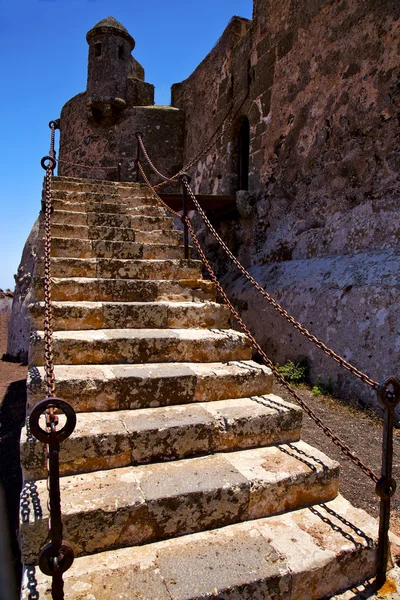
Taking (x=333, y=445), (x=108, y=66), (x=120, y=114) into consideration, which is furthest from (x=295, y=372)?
(x=108, y=66)

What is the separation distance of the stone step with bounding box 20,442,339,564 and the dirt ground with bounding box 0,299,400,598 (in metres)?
0.59

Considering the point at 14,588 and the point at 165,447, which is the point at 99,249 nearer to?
the point at 165,447

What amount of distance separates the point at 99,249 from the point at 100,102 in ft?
28.2

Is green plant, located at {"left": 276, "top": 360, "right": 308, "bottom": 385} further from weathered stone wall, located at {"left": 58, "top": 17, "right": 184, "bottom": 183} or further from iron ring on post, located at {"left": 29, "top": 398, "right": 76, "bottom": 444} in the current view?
weathered stone wall, located at {"left": 58, "top": 17, "right": 184, "bottom": 183}

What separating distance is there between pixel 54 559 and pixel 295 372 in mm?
4171

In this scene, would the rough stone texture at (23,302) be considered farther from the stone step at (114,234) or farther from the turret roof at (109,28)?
the turret roof at (109,28)

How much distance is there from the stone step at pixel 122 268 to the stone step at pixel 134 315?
1.83 feet

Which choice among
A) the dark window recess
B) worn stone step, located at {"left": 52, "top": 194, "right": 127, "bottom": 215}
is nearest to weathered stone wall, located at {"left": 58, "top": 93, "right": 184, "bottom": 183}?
the dark window recess

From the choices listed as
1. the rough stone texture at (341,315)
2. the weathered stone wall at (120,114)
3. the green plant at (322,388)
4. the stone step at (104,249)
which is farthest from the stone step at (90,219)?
the weathered stone wall at (120,114)

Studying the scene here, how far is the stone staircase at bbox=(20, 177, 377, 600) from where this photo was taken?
2051 millimetres

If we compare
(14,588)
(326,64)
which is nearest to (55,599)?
(14,588)

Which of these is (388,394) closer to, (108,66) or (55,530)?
(55,530)

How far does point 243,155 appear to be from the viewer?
28.8ft

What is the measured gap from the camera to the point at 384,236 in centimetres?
488
